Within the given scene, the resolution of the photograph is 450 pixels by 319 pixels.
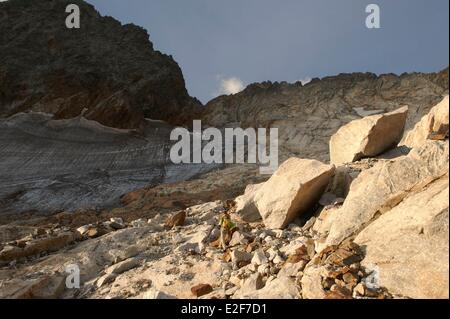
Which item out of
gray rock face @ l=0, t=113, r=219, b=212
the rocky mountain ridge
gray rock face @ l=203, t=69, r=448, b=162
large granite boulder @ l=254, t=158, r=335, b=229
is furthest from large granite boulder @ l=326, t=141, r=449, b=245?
gray rock face @ l=0, t=113, r=219, b=212

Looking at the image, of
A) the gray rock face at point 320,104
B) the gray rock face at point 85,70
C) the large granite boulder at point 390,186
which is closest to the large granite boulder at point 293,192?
the large granite boulder at point 390,186

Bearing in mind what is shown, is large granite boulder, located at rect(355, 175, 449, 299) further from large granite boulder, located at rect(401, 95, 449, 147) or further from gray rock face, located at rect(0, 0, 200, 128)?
gray rock face, located at rect(0, 0, 200, 128)

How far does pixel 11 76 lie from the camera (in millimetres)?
30156

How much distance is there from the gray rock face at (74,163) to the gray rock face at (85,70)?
1498 millimetres

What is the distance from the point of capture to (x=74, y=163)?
22.6 meters

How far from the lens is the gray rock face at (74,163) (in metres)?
19.2

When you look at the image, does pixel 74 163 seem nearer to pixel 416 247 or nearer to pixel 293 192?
pixel 293 192

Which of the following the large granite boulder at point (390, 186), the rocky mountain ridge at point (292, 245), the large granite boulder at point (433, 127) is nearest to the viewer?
the rocky mountain ridge at point (292, 245)

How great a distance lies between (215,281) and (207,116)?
22.3 metres

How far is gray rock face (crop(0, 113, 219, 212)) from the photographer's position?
19188 millimetres

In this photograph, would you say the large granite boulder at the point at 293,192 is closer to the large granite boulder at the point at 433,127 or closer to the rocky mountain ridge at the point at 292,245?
the rocky mountain ridge at the point at 292,245

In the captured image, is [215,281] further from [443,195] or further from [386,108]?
[386,108]
